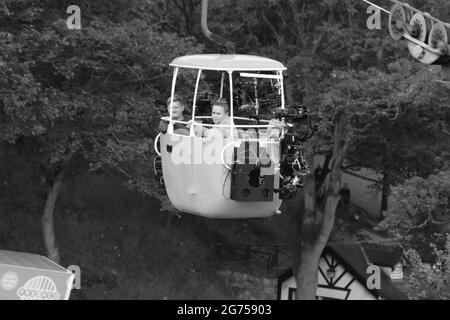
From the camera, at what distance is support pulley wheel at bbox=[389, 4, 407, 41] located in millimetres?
9523

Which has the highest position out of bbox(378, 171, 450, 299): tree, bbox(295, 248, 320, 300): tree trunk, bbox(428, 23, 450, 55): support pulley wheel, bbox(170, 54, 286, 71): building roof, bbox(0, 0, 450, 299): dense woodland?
bbox(428, 23, 450, 55): support pulley wheel

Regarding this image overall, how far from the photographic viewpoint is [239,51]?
72.9 ft

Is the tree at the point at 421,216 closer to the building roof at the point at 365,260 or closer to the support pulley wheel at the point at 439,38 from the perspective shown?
the building roof at the point at 365,260

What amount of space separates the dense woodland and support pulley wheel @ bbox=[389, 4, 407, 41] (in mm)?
7784

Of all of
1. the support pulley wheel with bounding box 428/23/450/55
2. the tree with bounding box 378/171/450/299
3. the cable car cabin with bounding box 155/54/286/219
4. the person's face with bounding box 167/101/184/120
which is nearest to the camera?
the support pulley wheel with bounding box 428/23/450/55

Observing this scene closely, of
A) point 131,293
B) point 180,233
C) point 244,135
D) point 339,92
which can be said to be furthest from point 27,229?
point 244,135

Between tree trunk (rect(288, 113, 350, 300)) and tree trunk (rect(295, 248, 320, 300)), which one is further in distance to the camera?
tree trunk (rect(295, 248, 320, 300))

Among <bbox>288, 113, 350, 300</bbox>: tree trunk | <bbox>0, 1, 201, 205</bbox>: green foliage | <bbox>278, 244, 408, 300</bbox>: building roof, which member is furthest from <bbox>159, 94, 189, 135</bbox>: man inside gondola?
<bbox>278, 244, 408, 300</bbox>: building roof

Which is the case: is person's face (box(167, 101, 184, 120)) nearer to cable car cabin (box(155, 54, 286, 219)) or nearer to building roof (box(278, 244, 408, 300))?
cable car cabin (box(155, 54, 286, 219))

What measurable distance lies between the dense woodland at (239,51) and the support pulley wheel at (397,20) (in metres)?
7.78

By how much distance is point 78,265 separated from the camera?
2344cm

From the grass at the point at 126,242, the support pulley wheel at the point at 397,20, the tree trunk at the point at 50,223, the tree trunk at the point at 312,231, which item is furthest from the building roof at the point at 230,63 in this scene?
the tree trunk at the point at 312,231
